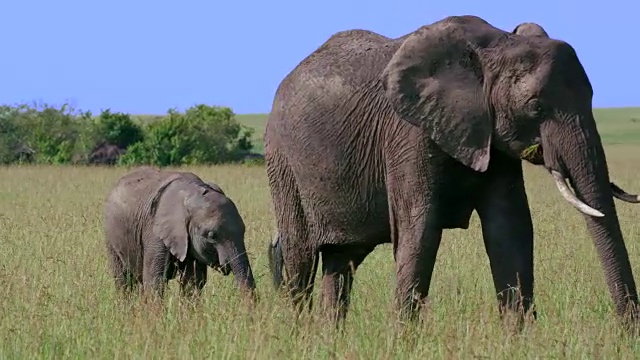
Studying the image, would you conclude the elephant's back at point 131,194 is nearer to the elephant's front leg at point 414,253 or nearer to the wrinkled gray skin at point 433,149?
the wrinkled gray skin at point 433,149

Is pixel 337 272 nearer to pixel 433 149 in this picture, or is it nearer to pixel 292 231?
pixel 292 231

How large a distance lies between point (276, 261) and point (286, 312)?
1.70 m

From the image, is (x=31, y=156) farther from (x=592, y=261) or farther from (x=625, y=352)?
(x=625, y=352)

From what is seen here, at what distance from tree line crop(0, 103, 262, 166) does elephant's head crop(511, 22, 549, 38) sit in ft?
117

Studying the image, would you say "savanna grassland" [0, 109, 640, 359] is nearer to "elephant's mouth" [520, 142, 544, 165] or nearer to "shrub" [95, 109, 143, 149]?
"elephant's mouth" [520, 142, 544, 165]

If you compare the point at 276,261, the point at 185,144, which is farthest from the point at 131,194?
the point at 185,144

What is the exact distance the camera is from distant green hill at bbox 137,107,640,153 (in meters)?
77.9

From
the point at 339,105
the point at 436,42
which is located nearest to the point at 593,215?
the point at 436,42

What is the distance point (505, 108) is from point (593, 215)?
0.73 meters

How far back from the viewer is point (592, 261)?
1108cm

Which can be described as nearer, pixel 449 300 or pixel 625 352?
pixel 625 352

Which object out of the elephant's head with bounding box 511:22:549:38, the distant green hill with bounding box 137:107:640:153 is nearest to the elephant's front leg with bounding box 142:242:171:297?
the elephant's head with bounding box 511:22:549:38

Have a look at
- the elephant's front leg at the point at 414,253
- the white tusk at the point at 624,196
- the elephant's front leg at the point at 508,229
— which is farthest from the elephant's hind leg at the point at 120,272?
the white tusk at the point at 624,196

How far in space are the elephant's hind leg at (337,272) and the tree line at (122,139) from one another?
3441cm
